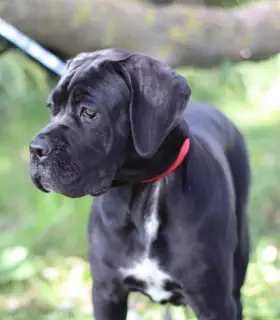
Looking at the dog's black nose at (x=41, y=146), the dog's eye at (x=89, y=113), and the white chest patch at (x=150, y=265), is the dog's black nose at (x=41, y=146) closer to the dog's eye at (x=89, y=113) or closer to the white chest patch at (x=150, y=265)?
the dog's eye at (x=89, y=113)

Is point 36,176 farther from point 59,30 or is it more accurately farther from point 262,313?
point 59,30

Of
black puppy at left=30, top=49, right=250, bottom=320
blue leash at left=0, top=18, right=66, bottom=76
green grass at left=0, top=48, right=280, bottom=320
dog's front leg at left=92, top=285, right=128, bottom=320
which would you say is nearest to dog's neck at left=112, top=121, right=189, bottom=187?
black puppy at left=30, top=49, right=250, bottom=320

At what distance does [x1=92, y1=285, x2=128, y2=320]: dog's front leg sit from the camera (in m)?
2.28

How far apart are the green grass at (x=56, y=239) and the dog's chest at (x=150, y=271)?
32.2 inches

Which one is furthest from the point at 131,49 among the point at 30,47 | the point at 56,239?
the point at 30,47

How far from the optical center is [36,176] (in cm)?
196

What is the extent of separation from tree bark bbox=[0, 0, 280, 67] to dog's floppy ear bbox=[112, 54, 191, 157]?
141 inches

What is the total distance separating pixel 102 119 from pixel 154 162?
9.6 inches

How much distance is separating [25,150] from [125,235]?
9.89 ft

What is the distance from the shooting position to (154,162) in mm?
2078

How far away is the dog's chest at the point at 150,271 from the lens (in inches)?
84.9

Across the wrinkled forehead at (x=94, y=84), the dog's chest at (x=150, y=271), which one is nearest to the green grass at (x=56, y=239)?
the dog's chest at (x=150, y=271)

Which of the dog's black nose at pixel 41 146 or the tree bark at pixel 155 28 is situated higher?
the tree bark at pixel 155 28

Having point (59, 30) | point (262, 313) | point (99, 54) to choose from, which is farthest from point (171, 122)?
point (59, 30)
